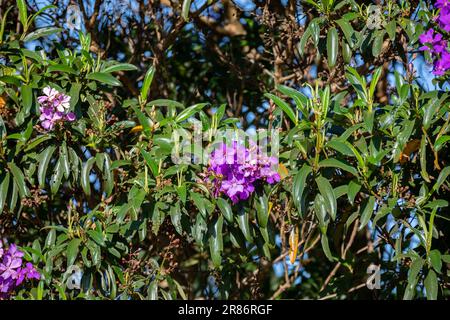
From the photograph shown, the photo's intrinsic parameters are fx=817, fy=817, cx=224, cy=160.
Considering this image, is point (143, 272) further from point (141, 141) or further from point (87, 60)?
point (87, 60)

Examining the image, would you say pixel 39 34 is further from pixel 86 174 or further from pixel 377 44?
pixel 377 44

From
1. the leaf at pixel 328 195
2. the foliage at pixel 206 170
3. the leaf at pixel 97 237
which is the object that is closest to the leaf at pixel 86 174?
the foliage at pixel 206 170

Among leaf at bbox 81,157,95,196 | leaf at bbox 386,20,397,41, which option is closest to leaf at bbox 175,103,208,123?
leaf at bbox 81,157,95,196

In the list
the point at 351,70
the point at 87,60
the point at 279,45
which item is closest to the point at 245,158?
the point at 351,70

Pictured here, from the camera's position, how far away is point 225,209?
2.66 meters

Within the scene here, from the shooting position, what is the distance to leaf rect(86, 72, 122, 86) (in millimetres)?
2818

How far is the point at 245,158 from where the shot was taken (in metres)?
2.62

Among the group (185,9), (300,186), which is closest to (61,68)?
(185,9)

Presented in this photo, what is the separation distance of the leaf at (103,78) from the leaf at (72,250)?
21.6 inches

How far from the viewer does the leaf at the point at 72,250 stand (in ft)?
8.87

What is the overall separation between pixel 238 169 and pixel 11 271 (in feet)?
2.81

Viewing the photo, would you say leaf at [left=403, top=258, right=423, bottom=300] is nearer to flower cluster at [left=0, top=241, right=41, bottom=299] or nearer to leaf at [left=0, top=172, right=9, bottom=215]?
flower cluster at [left=0, top=241, right=41, bottom=299]

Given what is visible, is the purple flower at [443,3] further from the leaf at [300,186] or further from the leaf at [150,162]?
the leaf at [150,162]

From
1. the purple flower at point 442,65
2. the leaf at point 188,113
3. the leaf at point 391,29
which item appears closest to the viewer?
the purple flower at point 442,65
